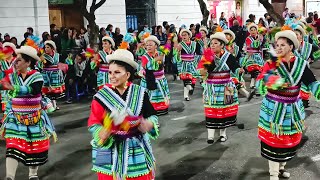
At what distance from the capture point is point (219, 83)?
6488mm

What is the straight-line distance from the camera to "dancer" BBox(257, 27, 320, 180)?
461 cm

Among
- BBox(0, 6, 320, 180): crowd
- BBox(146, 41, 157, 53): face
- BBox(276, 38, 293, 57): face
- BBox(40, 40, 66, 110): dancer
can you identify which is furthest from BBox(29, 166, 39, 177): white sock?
BBox(40, 40, 66, 110): dancer

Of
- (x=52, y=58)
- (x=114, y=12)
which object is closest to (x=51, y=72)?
(x=52, y=58)

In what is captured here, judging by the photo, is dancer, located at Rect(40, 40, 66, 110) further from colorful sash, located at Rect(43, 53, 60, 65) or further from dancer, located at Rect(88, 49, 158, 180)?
dancer, located at Rect(88, 49, 158, 180)

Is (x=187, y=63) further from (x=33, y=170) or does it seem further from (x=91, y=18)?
(x=33, y=170)

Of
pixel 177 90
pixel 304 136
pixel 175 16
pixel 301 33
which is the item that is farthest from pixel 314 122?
pixel 175 16

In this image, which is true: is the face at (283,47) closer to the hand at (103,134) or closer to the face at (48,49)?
the hand at (103,134)

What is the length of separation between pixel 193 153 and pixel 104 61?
3253 mm

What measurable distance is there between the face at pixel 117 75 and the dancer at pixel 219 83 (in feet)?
9.54

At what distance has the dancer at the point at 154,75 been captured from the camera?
24.1 feet

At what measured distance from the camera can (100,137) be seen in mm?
3410

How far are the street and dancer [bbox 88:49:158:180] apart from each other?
1.95 meters

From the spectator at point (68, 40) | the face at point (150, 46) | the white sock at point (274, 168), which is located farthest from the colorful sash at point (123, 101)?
the spectator at point (68, 40)

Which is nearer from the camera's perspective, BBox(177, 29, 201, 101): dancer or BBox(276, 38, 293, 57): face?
BBox(276, 38, 293, 57): face
